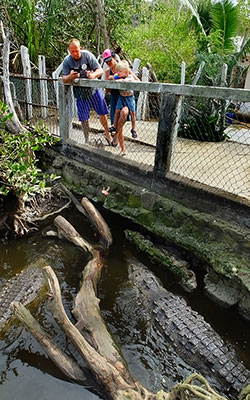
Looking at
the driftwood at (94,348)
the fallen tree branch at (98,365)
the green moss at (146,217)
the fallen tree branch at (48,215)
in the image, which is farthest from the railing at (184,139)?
the fallen tree branch at (98,365)

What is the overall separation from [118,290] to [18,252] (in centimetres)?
148

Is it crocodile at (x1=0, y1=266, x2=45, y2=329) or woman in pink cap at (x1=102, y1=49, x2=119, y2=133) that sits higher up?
woman in pink cap at (x1=102, y1=49, x2=119, y2=133)

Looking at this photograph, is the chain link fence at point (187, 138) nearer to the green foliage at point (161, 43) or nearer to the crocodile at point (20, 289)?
the crocodile at point (20, 289)

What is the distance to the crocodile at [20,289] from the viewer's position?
108 inches

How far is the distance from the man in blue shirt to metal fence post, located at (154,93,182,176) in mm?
1295

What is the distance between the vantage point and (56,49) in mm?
9016

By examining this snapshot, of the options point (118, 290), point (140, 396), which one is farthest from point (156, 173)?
point (140, 396)

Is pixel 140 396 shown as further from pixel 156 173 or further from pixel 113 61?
pixel 113 61

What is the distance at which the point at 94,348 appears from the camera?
2285 millimetres

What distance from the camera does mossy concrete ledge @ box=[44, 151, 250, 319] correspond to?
9.31 ft

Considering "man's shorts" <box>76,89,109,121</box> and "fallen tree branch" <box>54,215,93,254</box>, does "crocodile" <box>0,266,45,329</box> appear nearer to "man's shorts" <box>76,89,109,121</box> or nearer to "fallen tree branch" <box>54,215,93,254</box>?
"fallen tree branch" <box>54,215,93,254</box>

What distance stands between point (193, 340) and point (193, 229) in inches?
47.5

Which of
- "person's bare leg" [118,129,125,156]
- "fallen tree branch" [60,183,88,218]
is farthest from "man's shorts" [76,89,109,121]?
"fallen tree branch" [60,183,88,218]

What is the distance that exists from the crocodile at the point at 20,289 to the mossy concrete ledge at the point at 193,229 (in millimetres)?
1398
